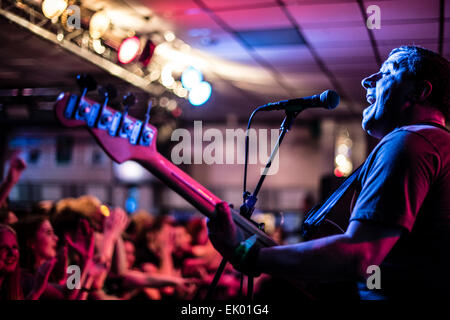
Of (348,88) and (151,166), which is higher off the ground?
Answer: (348,88)

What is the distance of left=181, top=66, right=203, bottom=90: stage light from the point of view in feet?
17.3

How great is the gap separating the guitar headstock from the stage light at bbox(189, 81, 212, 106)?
400 centimetres

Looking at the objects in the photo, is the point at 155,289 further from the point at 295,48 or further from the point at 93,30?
the point at 295,48

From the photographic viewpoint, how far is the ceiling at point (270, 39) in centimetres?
377

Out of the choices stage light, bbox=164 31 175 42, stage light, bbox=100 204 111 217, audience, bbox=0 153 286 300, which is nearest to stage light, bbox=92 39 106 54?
stage light, bbox=164 31 175 42

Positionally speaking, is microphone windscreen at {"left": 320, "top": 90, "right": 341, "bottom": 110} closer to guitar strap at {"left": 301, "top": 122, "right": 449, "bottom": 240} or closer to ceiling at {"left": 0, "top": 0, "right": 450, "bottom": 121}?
guitar strap at {"left": 301, "top": 122, "right": 449, "bottom": 240}

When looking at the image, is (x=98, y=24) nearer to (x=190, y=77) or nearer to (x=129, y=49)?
(x=129, y=49)

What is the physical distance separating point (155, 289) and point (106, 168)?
6.75 m

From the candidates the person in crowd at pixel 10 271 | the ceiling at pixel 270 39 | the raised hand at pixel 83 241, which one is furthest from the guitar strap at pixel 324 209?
the ceiling at pixel 270 39

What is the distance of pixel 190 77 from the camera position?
17.4 feet

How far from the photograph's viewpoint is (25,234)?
256 centimetres

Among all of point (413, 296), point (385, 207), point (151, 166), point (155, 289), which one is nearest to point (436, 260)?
point (413, 296)
